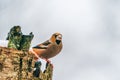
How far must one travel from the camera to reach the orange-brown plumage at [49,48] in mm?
39094

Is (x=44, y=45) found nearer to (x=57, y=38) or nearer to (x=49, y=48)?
(x=49, y=48)

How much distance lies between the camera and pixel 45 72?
3938cm

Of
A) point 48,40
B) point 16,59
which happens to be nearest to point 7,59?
point 16,59

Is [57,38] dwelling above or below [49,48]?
above

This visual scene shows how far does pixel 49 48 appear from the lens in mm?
39156

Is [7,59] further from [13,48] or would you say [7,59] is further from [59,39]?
[59,39]

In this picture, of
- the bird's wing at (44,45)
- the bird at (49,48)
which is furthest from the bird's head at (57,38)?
the bird's wing at (44,45)

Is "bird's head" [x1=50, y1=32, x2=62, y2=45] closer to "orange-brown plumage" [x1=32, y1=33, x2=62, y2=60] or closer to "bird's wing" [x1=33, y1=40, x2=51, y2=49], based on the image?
"orange-brown plumage" [x1=32, y1=33, x2=62, y2=60]

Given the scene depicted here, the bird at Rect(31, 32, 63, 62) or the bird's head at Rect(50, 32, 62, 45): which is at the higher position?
the bird's head at Rect(50, 32, 62, 45)

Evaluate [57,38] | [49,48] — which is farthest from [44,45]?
[57,38]

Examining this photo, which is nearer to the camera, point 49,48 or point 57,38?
point 49,48

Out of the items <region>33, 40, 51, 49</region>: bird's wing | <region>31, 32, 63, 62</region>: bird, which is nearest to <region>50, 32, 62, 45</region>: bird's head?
<region>31, 32, 63, 62</region>: bird

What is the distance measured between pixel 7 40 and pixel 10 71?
197 centimetres

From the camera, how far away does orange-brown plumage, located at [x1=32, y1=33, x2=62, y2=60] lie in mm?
39094
